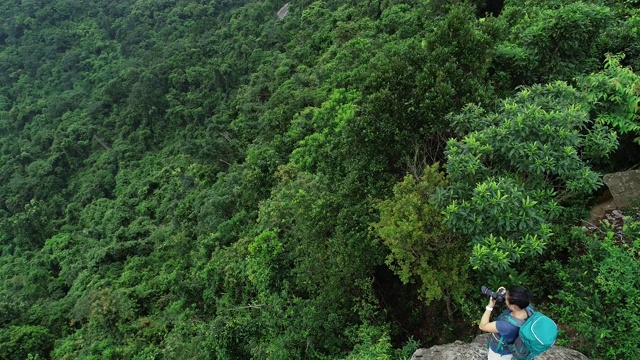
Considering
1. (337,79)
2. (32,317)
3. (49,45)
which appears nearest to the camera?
(337,79)

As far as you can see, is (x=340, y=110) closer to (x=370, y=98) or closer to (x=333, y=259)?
(x=370, y=98)

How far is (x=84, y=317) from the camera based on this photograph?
21.6m

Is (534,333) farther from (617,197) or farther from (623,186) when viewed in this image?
(623,186)

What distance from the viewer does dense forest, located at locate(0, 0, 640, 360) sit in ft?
20.6

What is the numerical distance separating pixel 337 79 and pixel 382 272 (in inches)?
488

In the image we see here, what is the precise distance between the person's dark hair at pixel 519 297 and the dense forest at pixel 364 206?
77 centimetres

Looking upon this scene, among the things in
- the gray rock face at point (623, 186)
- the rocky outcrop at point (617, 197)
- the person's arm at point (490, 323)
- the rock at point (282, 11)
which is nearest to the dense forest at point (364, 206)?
the rocky outcrop at point (617, 197)

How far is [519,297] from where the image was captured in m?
4.77

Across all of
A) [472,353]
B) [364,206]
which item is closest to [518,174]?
[472,353]

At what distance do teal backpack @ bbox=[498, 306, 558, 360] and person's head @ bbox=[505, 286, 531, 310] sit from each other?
17 centimetres

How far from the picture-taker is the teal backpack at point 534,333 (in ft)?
15.1

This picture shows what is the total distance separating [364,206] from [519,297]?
4.85m

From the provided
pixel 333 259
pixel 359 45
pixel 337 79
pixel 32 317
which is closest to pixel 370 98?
pixel 333 259

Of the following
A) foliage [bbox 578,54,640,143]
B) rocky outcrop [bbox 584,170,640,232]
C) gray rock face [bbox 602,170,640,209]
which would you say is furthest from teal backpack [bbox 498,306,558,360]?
foliage [bbox 578,54,640,143]
